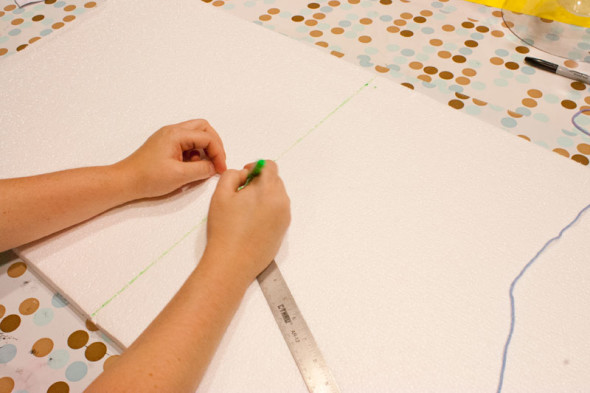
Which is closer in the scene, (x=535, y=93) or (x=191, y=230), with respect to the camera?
(x=191, y=230)

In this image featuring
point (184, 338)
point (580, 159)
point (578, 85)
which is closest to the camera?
point (184, 338)

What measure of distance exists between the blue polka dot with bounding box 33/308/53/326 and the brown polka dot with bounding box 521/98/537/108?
89cm

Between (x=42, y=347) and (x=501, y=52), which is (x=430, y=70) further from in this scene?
(x=42, y=347)

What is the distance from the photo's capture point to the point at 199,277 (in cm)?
54

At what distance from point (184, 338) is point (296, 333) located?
143 mm

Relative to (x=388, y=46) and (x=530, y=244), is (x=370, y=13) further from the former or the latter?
(x=530, y=244)

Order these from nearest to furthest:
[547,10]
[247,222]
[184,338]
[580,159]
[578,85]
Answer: [184,338], [247,222], [580,159], [578,85], [547,10]

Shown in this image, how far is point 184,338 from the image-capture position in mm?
Result: 479

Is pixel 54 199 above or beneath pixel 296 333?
above

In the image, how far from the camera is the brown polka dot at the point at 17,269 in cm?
62

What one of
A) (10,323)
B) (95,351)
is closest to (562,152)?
(95,351)

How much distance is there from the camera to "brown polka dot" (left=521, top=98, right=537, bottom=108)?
785 millimetres

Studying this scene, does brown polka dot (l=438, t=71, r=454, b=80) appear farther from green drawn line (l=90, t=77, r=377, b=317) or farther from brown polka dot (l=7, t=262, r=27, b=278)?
brown polka dot (l=7, t=262, r=27, b=278)

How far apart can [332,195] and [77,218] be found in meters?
0.40
